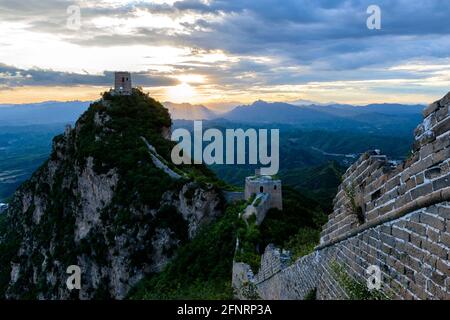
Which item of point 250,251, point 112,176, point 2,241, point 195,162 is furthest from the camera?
point 2,241

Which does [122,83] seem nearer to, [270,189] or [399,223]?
[270,189]

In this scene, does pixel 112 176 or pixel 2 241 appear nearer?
pixel 112 176

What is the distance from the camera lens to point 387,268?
6180 millimetres

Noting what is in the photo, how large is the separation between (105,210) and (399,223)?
1697 inches

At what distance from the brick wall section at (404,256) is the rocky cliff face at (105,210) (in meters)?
29.1

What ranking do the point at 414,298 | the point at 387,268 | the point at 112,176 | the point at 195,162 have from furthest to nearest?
the point at 195,162 → the point at 112,176 → the point at 387,268 → the point at 414,298

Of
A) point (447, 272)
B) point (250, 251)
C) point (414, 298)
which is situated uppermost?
point (447, 272)

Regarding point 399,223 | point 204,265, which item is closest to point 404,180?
point 399,223

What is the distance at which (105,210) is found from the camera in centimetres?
4659

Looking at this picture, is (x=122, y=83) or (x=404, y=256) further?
(x=122, y=83)

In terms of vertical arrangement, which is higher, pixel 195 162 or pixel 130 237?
pixel 195 162
